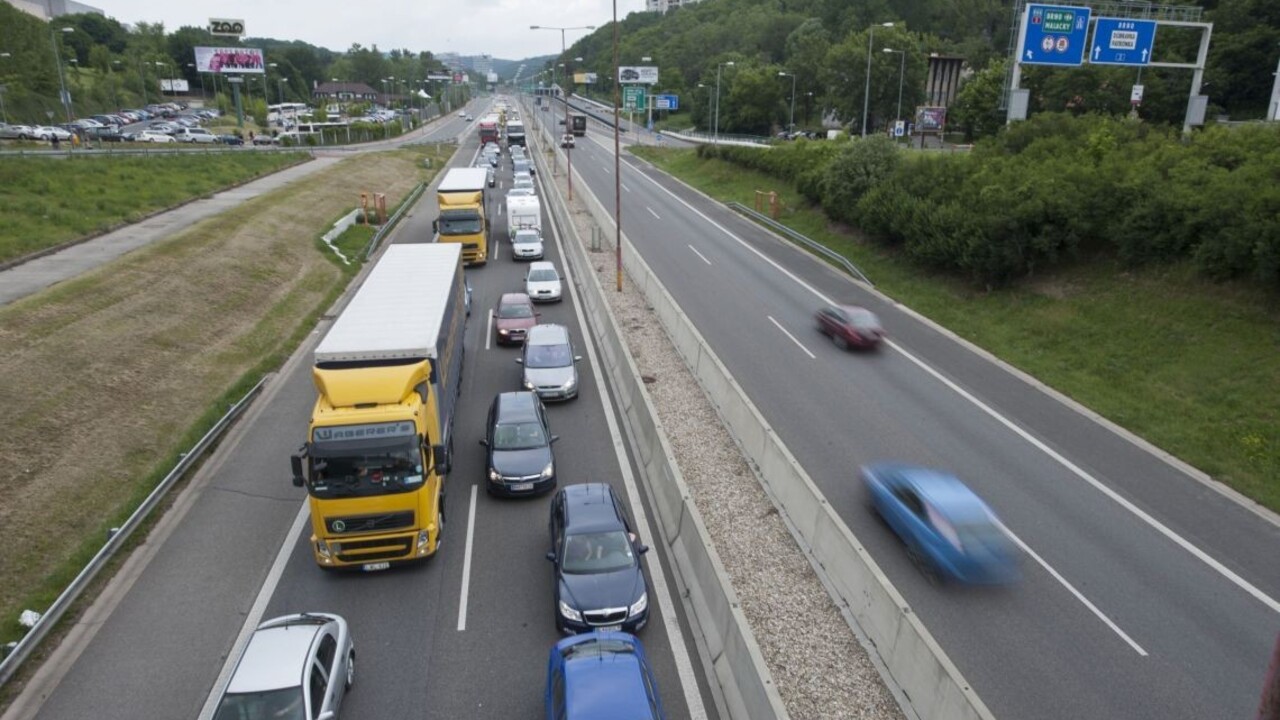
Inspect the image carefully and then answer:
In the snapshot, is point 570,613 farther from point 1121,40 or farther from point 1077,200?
point 1121,40

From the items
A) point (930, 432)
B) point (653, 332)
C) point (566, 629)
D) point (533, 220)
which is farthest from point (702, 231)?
point (566, 629)

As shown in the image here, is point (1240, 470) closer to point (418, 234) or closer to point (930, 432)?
point (930, 432)

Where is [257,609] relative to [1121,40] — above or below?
below

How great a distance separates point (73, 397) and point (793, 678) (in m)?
18.5

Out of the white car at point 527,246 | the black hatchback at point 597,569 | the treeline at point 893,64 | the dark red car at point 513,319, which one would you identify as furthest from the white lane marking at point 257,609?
the treeline at point 893,64

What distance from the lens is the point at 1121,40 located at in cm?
3328

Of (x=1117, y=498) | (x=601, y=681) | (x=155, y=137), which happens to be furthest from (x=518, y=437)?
(x=155, y=137)

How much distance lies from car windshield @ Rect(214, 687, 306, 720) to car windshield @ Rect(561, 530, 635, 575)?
174 inches

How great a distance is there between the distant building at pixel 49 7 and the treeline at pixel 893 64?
109m

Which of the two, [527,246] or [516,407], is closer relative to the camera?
[516,407]

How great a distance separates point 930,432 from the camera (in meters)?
19.5

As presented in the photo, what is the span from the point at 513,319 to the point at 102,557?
14285 mm

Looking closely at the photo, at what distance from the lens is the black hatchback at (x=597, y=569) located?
1175cm

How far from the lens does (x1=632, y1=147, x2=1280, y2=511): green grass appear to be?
1838 cm
